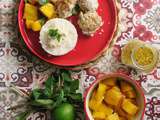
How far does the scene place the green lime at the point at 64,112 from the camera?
1.26 metres

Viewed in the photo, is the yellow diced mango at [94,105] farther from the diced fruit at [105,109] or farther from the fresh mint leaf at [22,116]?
the fresh mint leaf at [22,116]

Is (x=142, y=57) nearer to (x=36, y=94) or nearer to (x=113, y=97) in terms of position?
(x=113, y=97)

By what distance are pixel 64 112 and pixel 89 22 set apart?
229mm

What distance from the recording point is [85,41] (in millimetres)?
1332

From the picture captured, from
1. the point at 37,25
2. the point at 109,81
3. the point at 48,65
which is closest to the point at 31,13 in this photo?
the point at 37,25

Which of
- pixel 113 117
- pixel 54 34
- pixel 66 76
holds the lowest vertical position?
pixel 113 117

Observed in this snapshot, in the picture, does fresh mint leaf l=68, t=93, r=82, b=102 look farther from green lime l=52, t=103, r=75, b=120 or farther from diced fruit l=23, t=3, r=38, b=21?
diced fruit l=23, t=3, r=38, b=21

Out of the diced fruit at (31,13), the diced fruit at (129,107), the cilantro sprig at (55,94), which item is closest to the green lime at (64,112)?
the cilantro sprig at (55,94)

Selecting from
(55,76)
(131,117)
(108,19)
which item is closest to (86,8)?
(108,19)

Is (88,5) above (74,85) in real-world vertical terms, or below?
above

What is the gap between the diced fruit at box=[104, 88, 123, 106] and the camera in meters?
1.28

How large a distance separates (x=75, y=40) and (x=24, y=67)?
0.50 feet

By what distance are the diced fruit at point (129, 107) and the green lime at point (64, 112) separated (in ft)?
0.41

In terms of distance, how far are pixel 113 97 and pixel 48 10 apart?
27 centimetres
